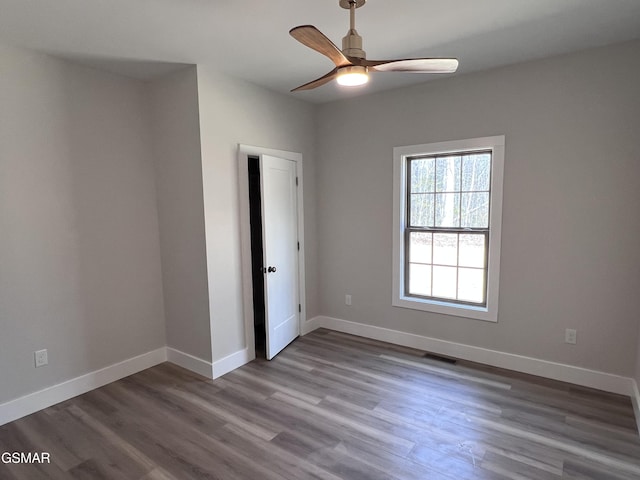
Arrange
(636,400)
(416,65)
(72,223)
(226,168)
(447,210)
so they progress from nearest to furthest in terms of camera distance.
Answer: (416,65)
(636,400)
(72,223)
(226,168)
(447,210)

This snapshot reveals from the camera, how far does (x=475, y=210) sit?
3.34 m

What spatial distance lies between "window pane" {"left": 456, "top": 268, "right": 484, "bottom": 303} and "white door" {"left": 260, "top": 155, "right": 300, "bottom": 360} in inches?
69.0

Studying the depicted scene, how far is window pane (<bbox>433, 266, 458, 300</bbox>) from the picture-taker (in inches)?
139

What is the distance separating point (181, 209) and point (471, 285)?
285 centimetres

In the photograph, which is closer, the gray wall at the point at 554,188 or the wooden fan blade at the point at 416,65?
the wooden fan blade at the point at 416,65

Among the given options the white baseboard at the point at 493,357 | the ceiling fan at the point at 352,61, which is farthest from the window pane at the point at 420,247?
the ceiling fan at the point at 352,61

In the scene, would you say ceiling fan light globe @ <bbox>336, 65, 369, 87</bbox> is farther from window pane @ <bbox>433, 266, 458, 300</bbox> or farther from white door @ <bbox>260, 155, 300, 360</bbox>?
window pane @ <bbox>433, 266, 458, 300</bbox>

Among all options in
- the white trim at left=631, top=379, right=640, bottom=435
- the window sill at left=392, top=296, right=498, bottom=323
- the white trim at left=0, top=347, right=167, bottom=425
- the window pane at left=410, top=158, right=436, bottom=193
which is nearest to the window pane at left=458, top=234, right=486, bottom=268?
the window sill at left=392, top=296, right=498, bottom=323

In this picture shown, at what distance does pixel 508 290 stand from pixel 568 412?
1019 millimetres

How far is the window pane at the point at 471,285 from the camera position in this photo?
3387mm

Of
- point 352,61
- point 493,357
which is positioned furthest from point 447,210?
point 352,61

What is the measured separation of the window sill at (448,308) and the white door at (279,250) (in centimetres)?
116

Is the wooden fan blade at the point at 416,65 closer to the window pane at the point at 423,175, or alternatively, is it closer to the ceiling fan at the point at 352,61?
the ceiling fan at the point at 352,61

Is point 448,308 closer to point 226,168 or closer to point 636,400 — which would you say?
point 636,400
